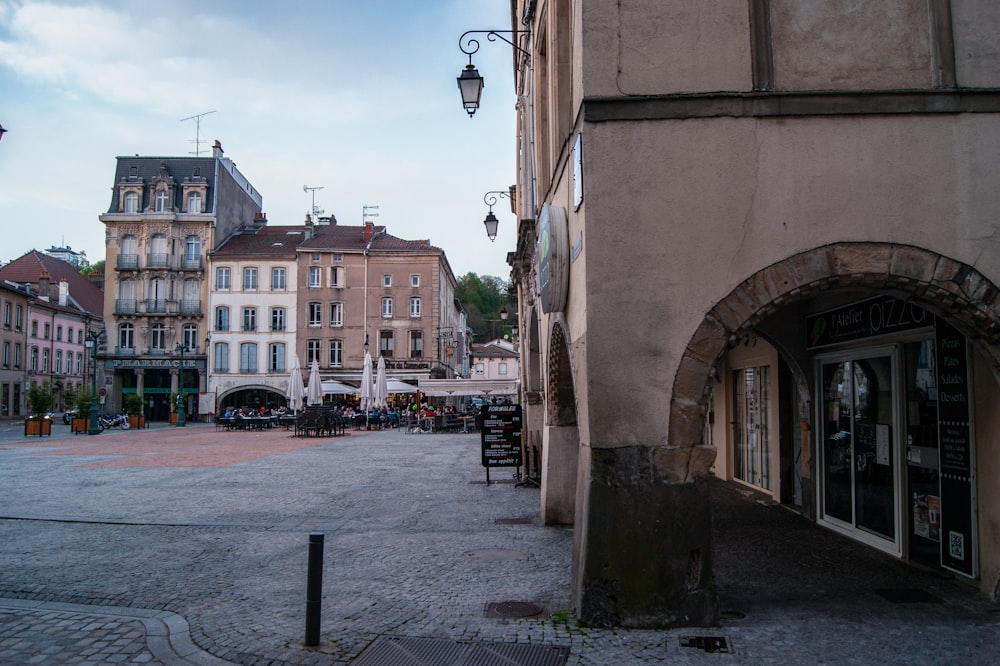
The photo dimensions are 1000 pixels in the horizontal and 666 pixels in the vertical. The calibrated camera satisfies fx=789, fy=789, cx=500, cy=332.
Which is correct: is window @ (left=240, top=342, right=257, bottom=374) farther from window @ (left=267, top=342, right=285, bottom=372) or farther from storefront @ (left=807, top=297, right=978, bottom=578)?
storefront @ (left=807, top=297, right=978, bottom=578)

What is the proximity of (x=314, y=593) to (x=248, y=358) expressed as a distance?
171ft

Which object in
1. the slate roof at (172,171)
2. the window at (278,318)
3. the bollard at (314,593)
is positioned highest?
the slate roof at (172,171)

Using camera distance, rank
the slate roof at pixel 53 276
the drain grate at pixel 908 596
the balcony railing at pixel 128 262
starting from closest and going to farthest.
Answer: the drain grate at pixel 908 596 → the balcony railing at pixel 128 262 → the slate roof at pixel 53 276

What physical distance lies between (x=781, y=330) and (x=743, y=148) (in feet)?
15.1

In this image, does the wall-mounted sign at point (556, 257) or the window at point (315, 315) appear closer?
the wall-mounted sign at point (556, 257)

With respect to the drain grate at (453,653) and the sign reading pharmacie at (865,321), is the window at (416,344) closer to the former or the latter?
the sign reading pharmacie at (865,321)

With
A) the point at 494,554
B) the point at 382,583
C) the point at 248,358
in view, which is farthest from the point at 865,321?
the point at 248,358

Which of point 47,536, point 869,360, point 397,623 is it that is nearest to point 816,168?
point 869,360

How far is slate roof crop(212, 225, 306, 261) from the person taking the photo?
55.4m

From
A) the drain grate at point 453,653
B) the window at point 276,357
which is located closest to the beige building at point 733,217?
the drain grate at point 453,653

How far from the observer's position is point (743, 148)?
642 cm

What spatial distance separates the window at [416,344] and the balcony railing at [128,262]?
19.9 metres

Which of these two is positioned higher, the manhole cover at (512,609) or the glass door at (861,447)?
the glass door at (861,447)

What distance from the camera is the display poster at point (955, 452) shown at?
6820 millimetres
